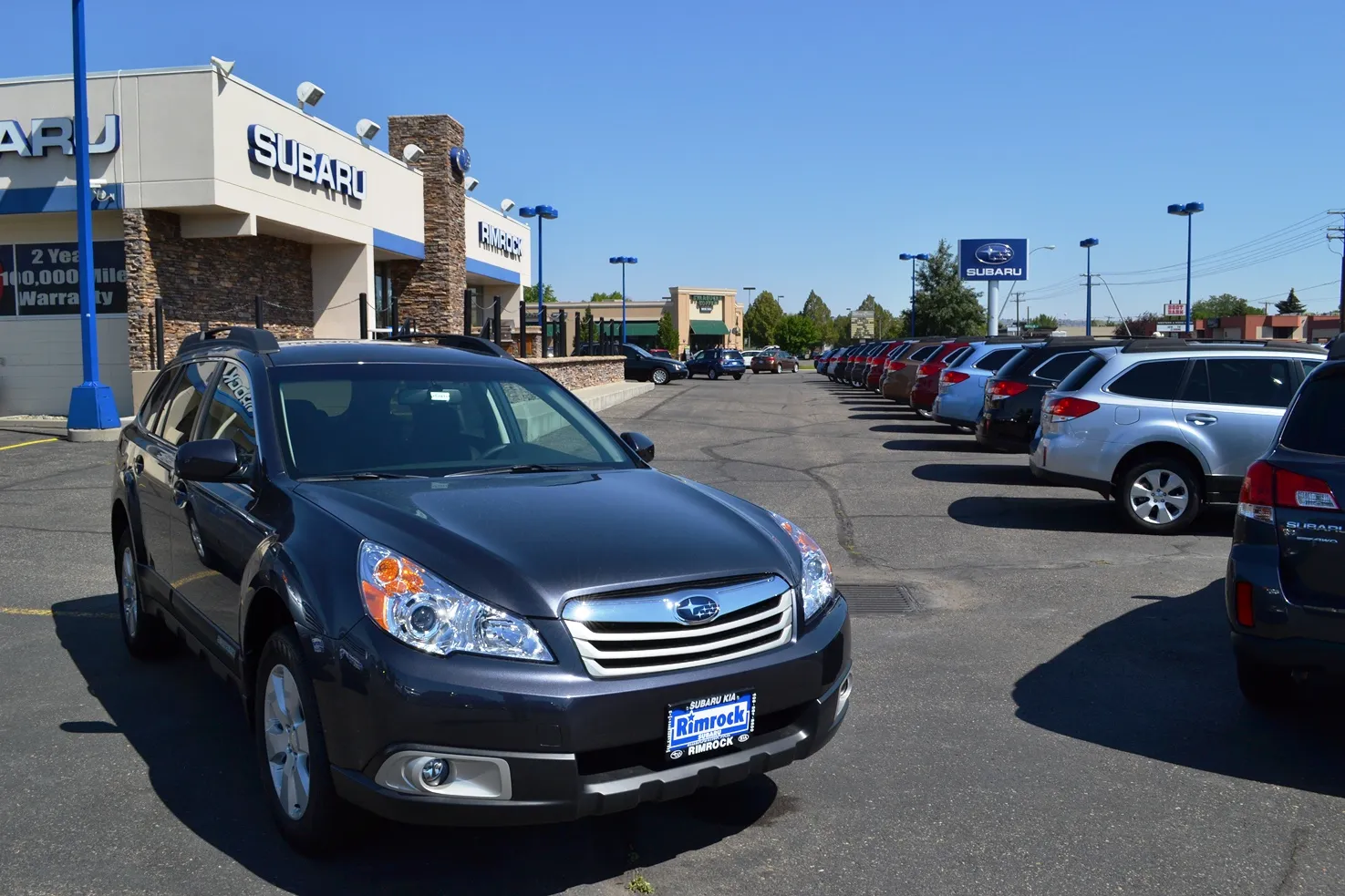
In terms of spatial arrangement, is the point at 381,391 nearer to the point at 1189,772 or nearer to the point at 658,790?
the point at 658,790

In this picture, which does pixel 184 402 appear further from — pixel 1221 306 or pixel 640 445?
pixel 1221 306

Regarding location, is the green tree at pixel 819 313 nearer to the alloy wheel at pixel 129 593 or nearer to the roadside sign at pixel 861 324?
the roadside sign at pixel 861 324

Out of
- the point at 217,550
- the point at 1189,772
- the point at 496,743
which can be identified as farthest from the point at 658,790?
the point at 1189,772

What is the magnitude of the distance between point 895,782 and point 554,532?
5.79ft

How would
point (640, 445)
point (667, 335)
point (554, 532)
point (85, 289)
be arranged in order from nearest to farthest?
point (554, 532)
point (640, 445)
point (85, 289)
point (667, 335)

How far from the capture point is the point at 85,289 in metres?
17.2

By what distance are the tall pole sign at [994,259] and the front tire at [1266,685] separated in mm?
71521

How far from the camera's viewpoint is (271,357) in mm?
4961

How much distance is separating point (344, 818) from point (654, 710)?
42.5 inches

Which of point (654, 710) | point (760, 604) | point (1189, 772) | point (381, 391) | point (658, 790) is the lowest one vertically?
point (1189, 772)

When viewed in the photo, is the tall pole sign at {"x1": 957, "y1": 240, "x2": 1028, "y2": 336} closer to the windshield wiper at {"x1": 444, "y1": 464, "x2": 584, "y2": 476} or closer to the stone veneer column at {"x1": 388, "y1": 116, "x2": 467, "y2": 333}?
the stone veneer column at {"x1": 388, "y1": 116, "x2": 467, "y2": 333}

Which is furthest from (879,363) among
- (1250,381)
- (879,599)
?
(879,599)

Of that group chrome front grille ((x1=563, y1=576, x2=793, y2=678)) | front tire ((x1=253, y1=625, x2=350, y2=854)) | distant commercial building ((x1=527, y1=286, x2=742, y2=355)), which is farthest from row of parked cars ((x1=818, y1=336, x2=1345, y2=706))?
distant commercial building ((x1=527, y1=286, x2=742, y2=355))

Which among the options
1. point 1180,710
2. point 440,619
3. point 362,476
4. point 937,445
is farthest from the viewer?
point 937,445
